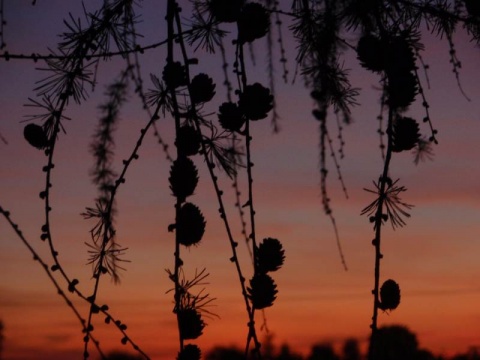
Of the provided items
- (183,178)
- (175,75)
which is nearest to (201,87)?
(175,75)

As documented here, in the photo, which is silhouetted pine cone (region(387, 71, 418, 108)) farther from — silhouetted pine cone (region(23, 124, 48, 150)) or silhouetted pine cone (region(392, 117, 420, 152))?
silhouetted pine cone (region(23, 124, 48, 150))

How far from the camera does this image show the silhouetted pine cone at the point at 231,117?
→ 38.6 inches

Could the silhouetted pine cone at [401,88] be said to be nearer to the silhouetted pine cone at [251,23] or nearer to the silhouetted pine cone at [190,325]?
the silhouetted pine cone at [251,23]

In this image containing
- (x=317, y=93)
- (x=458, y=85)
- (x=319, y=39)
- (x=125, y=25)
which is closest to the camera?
(x=125, y=25)

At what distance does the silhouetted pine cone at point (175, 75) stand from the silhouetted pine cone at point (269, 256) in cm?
22

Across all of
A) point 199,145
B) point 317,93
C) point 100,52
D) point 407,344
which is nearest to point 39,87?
point 100,52

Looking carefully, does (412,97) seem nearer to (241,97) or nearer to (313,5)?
(241,97)

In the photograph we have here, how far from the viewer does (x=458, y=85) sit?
4.90 feet

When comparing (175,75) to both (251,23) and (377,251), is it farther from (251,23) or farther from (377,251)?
(377,251)

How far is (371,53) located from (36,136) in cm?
42

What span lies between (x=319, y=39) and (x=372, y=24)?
9 cm

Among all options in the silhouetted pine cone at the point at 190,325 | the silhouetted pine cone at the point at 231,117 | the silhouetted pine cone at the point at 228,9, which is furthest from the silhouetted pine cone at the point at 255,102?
the silhouetted pine cone at the point at 190,325

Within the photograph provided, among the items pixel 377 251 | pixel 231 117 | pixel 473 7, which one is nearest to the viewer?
pixel 377 251

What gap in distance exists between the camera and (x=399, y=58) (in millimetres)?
951
